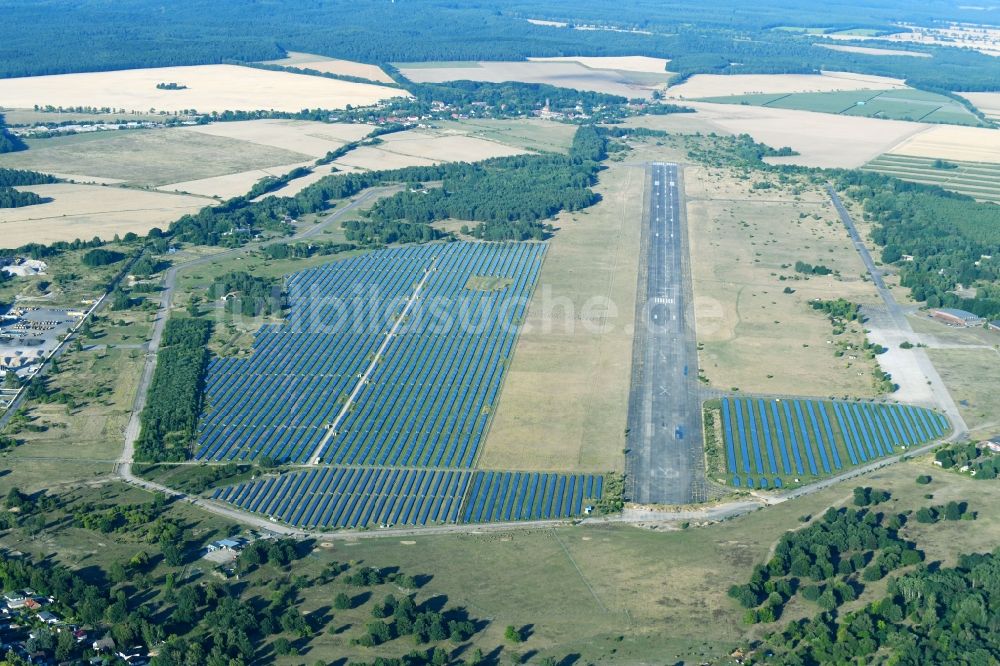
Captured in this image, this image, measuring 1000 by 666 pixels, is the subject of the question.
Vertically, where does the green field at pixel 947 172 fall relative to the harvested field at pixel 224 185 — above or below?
above

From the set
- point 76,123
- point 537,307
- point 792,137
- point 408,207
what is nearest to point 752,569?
point 537,307

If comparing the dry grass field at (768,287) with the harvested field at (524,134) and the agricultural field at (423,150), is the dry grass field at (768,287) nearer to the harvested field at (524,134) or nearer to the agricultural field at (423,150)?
the harvested field at (524,134)

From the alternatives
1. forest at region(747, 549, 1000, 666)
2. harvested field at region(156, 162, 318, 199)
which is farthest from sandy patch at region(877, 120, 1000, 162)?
forest at region(747, 549, 1000, 666)

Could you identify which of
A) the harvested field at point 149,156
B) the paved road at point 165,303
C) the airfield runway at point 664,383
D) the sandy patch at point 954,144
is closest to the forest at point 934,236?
the sandy patch at point 954,144

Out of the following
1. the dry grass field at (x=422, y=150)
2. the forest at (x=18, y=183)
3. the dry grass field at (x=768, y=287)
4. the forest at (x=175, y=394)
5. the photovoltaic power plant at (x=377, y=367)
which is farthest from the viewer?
the dry grass field at (x=422, y=150)

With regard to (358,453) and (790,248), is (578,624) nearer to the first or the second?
(358,453)
